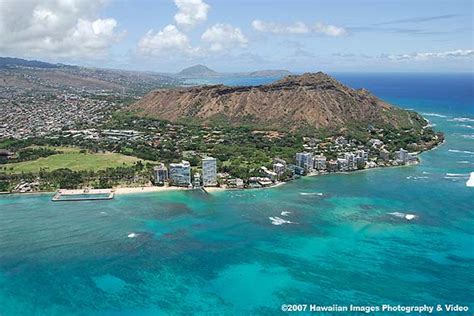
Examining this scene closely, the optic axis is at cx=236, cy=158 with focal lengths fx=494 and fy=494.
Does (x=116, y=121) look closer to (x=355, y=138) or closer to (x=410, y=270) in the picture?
(x=355, y=138)

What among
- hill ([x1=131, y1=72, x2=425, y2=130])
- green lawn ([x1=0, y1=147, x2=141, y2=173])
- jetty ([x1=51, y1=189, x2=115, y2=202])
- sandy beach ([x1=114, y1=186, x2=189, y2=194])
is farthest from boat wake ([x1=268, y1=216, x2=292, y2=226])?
hill ([x1=131, y1=72, x2=425, y2=130])

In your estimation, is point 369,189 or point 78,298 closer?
point 78,298

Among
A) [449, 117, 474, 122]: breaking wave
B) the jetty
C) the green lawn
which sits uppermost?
[449, 117, 474, 122]: breaking wave

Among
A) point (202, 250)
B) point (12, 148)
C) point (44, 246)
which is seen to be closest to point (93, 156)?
point (12, 148)

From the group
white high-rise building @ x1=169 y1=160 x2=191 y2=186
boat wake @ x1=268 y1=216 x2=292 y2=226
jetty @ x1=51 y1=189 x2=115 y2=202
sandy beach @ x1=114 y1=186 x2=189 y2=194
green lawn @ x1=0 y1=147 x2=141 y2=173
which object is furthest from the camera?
green lawn @ x1=0 y1=147 x2=141 y2=173

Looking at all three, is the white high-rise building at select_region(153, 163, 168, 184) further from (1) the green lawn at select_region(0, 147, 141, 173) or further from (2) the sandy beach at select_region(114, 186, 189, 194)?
(1) the green lawn at select_region(0, 147, 141, 173)

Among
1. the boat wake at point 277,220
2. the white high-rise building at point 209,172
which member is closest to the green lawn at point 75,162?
the white high-rise building at point 209,172
